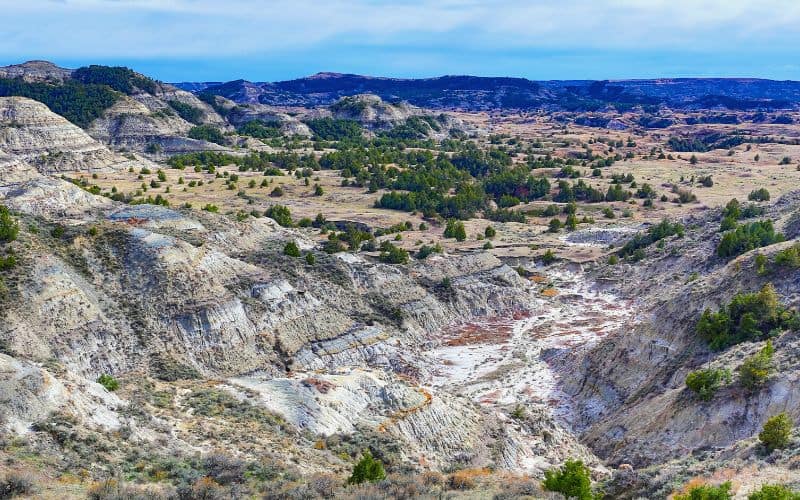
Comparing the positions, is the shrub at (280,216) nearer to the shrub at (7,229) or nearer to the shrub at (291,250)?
the shrub at (291,250)

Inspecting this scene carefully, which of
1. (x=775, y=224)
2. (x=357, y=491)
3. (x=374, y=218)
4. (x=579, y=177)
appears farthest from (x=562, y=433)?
(x=579, y=177)

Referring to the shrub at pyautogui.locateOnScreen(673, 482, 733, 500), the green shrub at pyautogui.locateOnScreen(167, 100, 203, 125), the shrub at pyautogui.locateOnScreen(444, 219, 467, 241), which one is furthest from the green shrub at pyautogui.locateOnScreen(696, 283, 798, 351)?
the green shrub at pyautogui.locateOnScreen(167, 100, 203, 125)

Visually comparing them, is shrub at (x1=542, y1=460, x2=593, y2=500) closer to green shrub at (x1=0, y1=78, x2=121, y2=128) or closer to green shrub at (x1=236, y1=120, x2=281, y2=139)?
green shrub at (x1=0, y1=78, x2=121, y2=128)

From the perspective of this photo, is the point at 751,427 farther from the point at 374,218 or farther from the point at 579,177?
the point at 579,177

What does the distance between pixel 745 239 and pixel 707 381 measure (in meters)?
25.3

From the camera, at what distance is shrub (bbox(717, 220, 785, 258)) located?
48.3 meters

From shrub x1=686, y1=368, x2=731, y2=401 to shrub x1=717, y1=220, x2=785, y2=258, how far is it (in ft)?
76.9

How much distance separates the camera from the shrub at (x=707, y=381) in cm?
2786

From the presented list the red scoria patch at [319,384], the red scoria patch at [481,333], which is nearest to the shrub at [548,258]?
the red scoria patch at [481,333]

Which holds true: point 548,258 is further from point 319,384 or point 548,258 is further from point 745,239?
point 319,384

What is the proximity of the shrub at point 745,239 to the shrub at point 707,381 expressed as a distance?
76.9ft

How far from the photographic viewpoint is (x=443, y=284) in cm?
5109

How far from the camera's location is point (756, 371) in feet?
89.0

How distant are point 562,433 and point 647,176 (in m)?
82.9
